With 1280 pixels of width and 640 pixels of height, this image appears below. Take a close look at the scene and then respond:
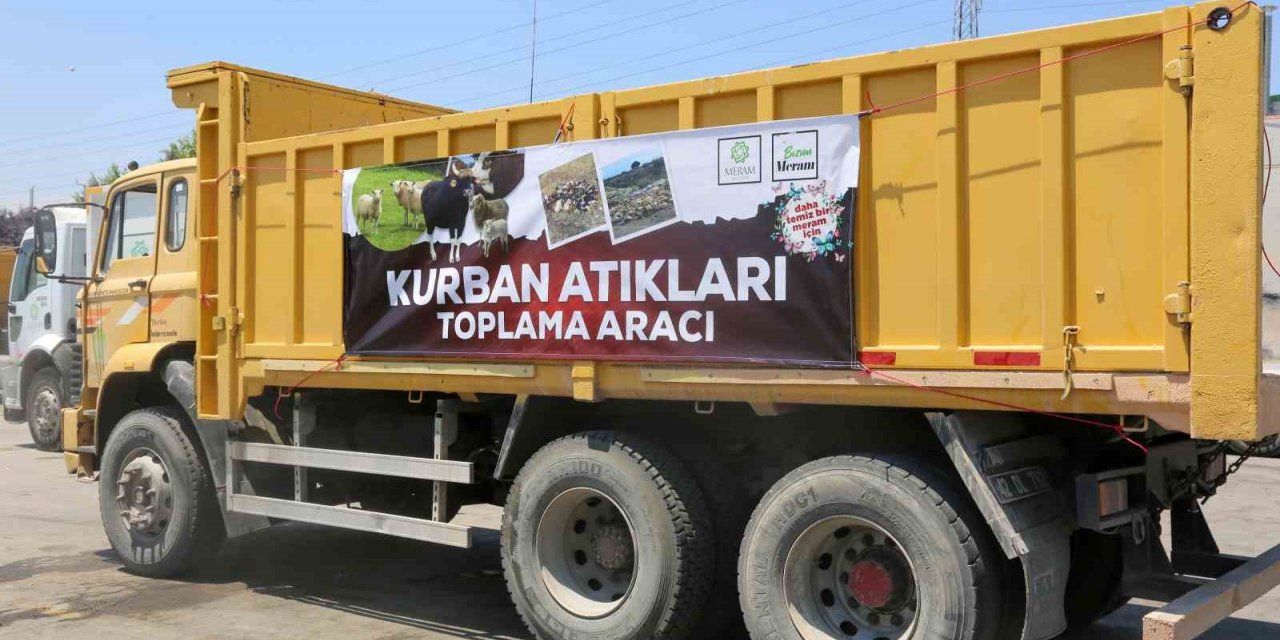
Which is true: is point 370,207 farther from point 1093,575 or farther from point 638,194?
point 1093,575

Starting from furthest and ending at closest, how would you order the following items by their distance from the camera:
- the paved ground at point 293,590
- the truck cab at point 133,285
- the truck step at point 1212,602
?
the truck cab at point 133,285 → the paved ground at point 293,590 → the truck step at point 1212,602

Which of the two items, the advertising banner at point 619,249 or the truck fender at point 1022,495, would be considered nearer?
the truck fender at point 1022,495

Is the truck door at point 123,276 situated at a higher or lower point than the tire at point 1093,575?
higher

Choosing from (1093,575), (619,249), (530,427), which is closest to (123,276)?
(530,427)

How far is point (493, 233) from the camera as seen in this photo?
5.89m

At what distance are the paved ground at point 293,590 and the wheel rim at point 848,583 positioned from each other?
6.17ft

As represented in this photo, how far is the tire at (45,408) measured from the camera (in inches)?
612

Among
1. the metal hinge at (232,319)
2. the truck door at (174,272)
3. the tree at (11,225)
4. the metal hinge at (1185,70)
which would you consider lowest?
the metal hinge at (232,319)

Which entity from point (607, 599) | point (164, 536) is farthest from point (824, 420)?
point (164, 536)

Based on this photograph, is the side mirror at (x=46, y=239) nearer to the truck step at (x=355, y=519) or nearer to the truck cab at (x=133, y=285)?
the truck cab at (x=133, y=285)

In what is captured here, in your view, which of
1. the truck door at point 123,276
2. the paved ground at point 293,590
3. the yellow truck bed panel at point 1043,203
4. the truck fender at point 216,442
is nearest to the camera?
the yellow truck bed panel at point 1043,203

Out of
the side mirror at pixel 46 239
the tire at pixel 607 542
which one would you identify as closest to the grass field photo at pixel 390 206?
the tire at pixel 607 542

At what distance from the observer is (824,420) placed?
5227 millimetres

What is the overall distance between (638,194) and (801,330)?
1.04 meters
